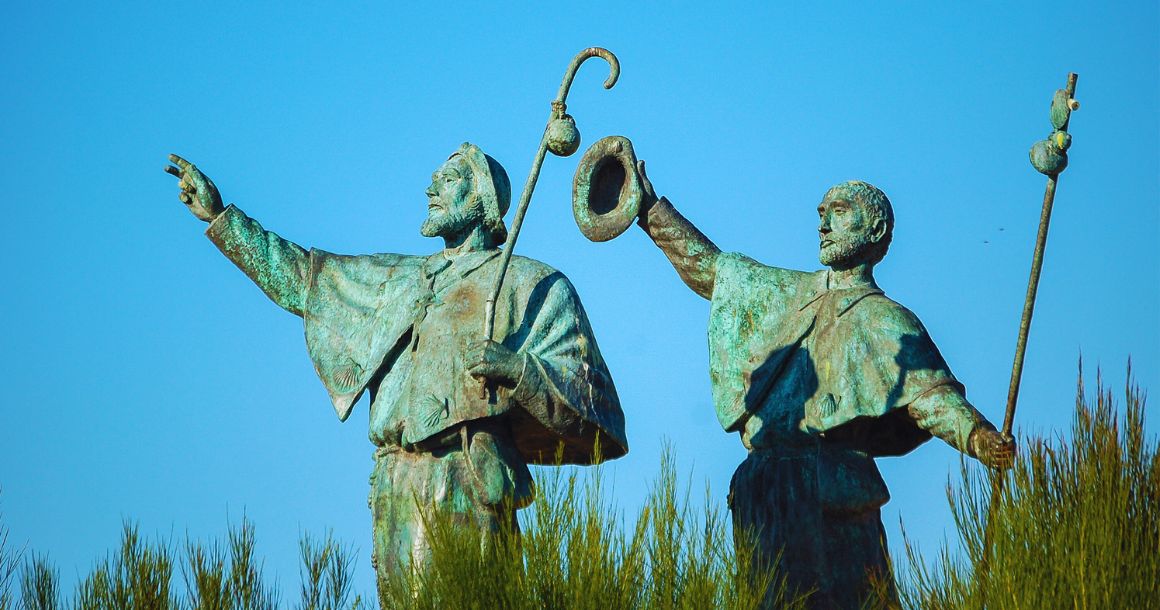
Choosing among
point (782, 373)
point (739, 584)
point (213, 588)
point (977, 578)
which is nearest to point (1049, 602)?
point (977, 578)

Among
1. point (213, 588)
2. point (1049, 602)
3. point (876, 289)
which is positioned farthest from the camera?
point (876, 289)

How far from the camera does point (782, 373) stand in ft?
70.7

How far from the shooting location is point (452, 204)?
2161 cm

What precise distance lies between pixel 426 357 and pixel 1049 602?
163 inches

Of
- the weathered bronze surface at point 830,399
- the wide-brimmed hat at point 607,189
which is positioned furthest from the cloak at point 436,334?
the weathered bronze surface at point 830,399

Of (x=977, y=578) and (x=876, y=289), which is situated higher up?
(x=876, y=289)

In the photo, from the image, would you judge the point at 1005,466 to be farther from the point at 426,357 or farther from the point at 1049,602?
the point at 426,357

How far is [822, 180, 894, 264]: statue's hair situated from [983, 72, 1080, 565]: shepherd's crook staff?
1.33 m

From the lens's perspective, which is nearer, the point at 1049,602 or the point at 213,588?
the point at 1049,602

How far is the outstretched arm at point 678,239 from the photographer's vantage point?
2233 centimetres

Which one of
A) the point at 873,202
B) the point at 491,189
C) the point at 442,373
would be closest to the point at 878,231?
the point at 873,202

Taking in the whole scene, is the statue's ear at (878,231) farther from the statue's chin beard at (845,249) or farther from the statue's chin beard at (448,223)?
the statue's chin beard at (448,223)

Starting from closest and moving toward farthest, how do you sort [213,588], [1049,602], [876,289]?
[1049,602]
[213,588]
[876,289]

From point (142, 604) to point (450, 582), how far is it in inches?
82.9
